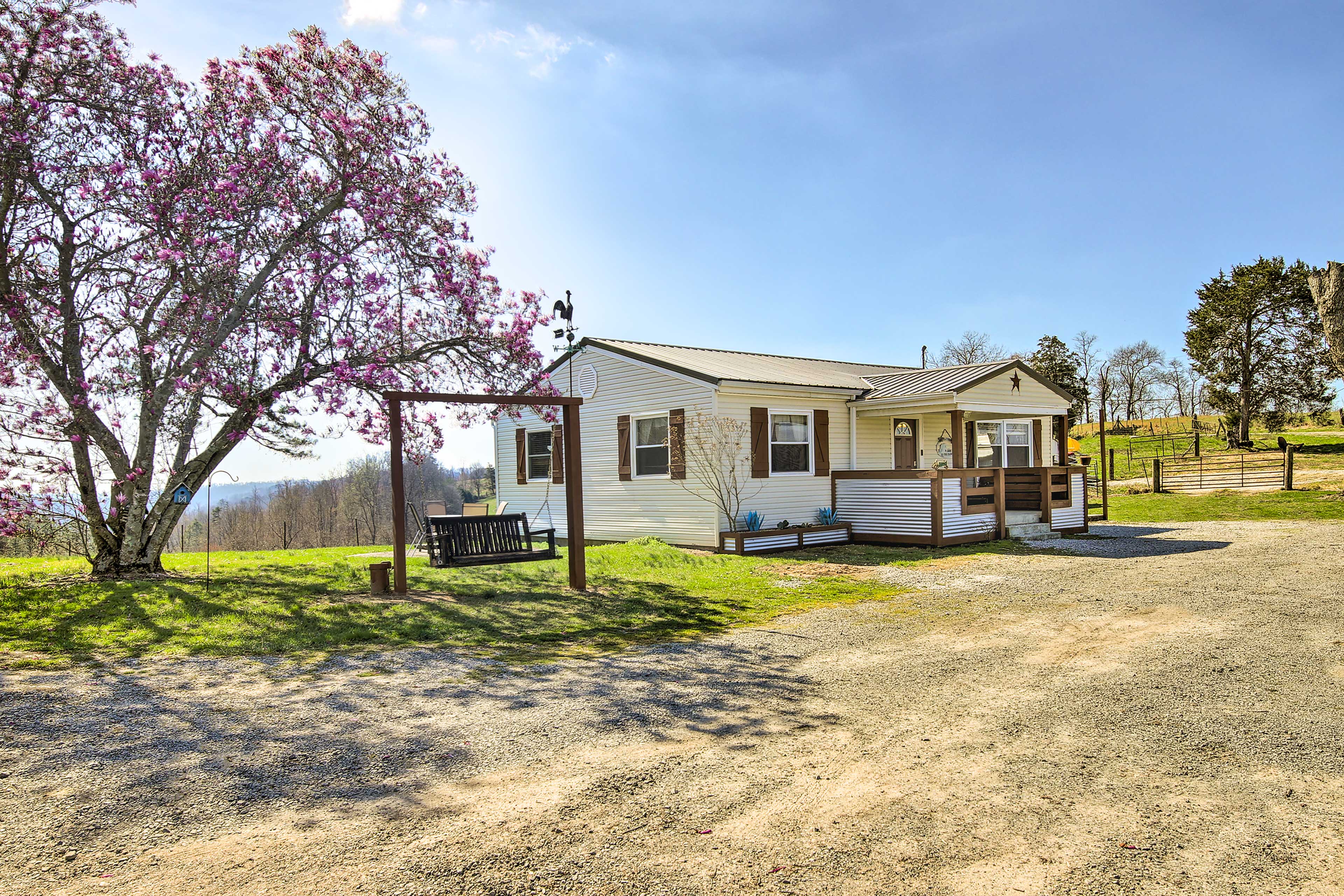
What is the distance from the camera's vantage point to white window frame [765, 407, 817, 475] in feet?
48.4

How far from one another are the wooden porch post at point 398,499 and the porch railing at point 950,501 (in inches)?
369

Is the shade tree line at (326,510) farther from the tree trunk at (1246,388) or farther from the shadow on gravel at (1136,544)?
the tree trunk at (1246,388)

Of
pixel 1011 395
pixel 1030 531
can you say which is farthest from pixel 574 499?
pixel 1011 395

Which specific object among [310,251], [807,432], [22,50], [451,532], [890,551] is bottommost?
[890,551]

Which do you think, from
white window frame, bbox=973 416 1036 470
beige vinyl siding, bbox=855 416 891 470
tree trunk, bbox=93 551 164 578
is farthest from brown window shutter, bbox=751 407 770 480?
tree trunk, bbox=93 551 164 578

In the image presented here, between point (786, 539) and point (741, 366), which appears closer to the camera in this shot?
point (786, 539)

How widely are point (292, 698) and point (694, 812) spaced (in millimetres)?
3001

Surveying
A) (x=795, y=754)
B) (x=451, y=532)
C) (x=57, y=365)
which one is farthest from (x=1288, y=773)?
Answer: (x=57, y=365)

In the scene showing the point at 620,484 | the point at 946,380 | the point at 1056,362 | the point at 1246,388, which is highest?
the point at 1056,362

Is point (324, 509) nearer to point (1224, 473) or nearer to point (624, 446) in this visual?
point (624, 446)

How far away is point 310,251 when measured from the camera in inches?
412

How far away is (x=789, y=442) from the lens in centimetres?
1532

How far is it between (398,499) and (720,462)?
6.85m

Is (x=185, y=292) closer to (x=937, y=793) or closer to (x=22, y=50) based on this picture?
(x=22, y=50)
